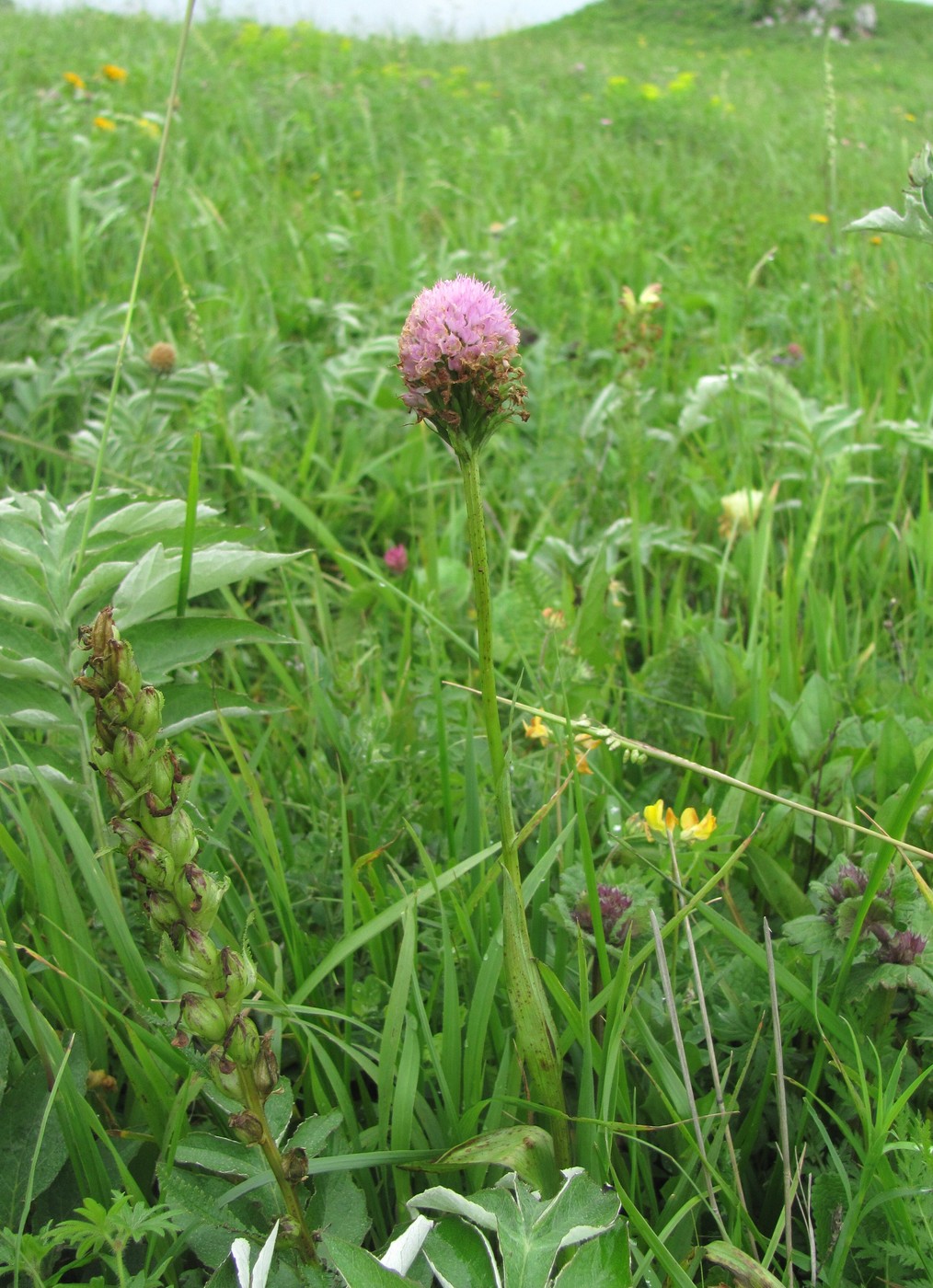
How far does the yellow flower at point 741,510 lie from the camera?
2.26 m

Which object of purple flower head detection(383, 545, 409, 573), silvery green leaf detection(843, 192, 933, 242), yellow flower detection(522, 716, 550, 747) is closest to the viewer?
silvery green leaf detection(843, 192, 933, 242)

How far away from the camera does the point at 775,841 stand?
56.1 inches

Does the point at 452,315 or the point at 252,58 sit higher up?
the point at 252,58

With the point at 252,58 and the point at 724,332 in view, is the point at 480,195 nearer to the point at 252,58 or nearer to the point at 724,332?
the point at 724,332

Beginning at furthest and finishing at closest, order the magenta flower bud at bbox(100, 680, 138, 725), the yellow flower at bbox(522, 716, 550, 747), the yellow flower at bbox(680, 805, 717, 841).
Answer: the yellow flower at bbox(522, 716, 550, 747), the yellow flower at bbox(680, 805, 717, 841), the magenta flower bud at bbox(100, 680, 138, 725)

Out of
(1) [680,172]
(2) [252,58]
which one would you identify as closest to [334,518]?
(1) [680,172]

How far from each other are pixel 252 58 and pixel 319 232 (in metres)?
5.05

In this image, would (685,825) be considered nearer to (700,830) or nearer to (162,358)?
(700,830)

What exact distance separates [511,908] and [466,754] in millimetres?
431

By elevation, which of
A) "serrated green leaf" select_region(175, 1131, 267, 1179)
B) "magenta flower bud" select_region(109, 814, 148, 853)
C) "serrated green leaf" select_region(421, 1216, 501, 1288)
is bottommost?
"serrated green leaf" select_region(421, 1216, 501, 1288)

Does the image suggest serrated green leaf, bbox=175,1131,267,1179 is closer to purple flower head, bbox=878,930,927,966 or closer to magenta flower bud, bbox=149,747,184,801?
magenta flower bud, bbox=149,747,184,801

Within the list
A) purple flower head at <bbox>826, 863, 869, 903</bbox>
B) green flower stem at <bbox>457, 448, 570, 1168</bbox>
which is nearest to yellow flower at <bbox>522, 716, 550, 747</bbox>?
purple flower head at <bbox>826, 863, 869, 903</bbox>

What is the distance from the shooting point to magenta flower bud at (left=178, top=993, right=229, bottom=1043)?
2.61 feet

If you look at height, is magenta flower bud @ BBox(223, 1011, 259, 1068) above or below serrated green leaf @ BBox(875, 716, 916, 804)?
above
